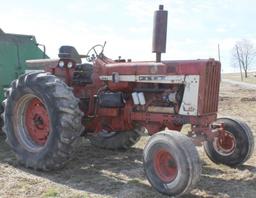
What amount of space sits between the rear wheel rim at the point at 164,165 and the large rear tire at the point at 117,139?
2.19 m

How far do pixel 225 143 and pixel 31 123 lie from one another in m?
3.03

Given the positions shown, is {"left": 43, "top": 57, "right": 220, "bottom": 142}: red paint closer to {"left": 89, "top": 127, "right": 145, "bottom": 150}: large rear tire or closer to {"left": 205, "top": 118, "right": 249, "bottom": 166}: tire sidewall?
{"left": 205, "top": 118, "right": 249, "bottom": 166}: tire sidewall

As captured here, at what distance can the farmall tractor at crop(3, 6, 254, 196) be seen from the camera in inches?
241

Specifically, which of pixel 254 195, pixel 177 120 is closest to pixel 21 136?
pixel 177 120

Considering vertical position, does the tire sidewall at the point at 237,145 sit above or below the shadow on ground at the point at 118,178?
above

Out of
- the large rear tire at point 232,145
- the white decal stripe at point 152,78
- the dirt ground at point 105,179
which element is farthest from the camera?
the large rear tire at point 232,145

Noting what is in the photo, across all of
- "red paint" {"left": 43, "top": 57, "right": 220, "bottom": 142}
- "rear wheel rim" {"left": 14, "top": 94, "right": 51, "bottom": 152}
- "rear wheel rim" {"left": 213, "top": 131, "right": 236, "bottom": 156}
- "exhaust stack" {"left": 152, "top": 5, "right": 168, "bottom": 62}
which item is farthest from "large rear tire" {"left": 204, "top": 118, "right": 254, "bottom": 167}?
"rear wheel rim" {"left": 14, "top": 94, "right": 51, "bottom": 152}

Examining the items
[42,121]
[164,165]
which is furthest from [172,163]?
[42,121]

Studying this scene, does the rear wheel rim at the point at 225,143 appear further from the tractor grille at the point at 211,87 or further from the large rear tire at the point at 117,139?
the large rear tire at the point at 117,139

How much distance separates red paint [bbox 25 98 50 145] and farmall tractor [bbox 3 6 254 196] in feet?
0.05

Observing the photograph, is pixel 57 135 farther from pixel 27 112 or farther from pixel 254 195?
pixel 254 195

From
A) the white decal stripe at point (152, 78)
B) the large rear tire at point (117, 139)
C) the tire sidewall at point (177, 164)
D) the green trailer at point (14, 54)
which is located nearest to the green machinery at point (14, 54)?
the green trailer at point (14, 54)

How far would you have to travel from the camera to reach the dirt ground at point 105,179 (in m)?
6.04

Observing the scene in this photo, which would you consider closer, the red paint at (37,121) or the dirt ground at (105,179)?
the dirt ground at (105,179)
